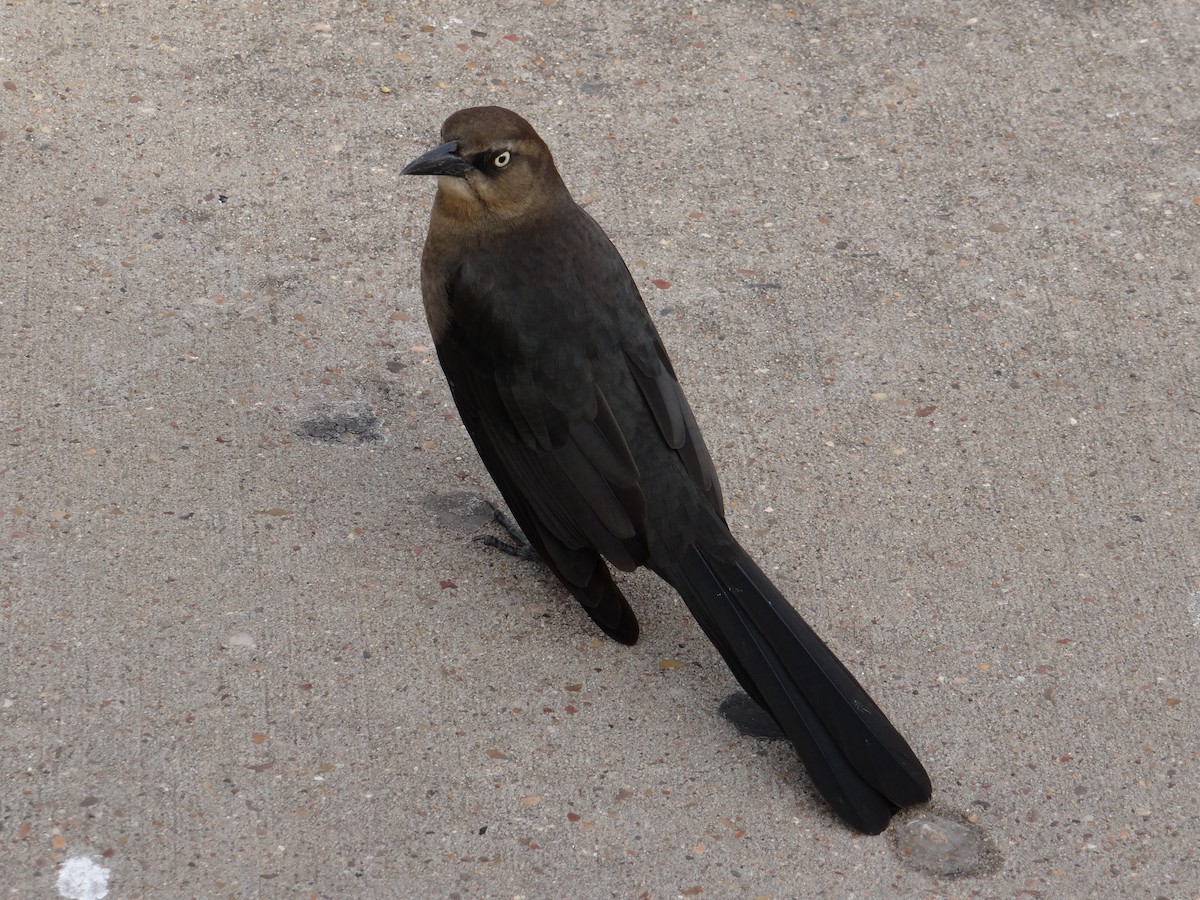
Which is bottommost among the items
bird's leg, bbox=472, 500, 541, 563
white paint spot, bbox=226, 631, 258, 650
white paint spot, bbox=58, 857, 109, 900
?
white paint spot, bbox=58, 857, 109, 900

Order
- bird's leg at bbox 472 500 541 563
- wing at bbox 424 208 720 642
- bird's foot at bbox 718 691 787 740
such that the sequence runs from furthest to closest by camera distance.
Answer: bird's leg at bbox 472 500 541 563
wing at bbox 424 208 720 642
bird's foot at bbox 718 691 787 740

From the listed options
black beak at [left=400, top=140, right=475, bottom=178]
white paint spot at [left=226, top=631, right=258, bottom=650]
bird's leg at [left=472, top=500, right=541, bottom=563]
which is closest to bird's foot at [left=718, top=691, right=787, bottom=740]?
bird's leg at [left=472, top=500, right=541, bottom=563]

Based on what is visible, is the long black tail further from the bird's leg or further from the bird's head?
the bird's head

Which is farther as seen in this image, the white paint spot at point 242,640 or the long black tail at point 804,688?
the white paint spot at point 242,640

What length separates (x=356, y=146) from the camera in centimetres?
471

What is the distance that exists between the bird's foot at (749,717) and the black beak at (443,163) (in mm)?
1377

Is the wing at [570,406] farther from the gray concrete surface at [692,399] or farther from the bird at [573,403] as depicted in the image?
the gray concrete surface at [692,399]

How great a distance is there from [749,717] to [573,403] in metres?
0.81

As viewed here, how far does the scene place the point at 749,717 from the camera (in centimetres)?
320

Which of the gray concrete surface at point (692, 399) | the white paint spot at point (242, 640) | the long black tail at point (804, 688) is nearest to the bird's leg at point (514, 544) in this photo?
the gray concrete surface at point (692, 399)

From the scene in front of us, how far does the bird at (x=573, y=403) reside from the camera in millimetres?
3232

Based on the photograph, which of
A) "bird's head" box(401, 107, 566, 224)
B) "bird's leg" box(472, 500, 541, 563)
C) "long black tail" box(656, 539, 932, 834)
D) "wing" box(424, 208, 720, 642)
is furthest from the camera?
"bird's leg" box(472, 500, 541, 563)

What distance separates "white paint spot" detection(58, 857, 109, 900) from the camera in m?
2.70

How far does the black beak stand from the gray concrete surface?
79 centimetres
